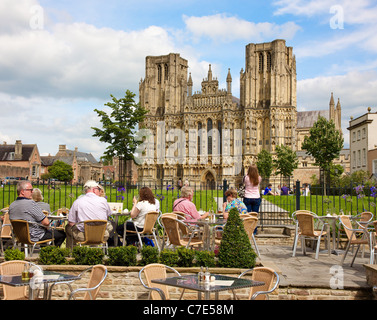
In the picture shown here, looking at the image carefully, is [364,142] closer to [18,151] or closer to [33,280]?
[33,280]

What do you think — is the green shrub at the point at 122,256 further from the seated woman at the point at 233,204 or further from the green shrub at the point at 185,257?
the seated woman at the point at 233,204

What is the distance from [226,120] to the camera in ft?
201

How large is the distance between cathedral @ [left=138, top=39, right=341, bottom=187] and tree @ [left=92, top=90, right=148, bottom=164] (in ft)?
55.5

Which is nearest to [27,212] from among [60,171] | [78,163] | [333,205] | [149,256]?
[149,256]

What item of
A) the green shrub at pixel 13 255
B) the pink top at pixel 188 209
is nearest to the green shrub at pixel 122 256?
the green shrub at pixel 13 255

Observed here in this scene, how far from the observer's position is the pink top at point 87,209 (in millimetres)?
8016

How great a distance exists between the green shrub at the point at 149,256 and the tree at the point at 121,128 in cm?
3276

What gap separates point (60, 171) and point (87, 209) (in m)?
75.5

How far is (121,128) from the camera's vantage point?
39844mm

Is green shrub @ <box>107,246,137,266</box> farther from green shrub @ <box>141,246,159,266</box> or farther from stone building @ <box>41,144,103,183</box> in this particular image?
stone building @ <box>41,144,103,183</box>

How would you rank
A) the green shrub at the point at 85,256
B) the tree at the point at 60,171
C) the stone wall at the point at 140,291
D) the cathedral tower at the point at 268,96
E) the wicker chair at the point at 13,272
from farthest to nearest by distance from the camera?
1. the tree at the point at 60,171
2. the cathedral tower at the point at 268,96
3. the green shrub at the point at 85,256
4. the stone wall at the point at 140,291
5. the wicker chair at the point at 13,272

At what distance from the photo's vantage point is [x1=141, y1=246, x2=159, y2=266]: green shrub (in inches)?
282

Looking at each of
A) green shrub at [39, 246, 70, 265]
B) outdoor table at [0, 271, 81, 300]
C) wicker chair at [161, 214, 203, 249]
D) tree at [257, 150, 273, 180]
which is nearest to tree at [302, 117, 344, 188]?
tree at [257, 150, 273, 180]
